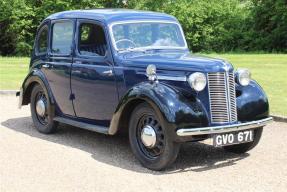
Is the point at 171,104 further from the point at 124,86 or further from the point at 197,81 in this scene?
the point at 124,86

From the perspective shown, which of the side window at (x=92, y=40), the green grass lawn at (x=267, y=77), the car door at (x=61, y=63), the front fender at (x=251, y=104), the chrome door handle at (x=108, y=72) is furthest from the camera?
the green grass lawn at (x=267, y=77)

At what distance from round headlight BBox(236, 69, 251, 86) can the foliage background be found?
88.3 feet

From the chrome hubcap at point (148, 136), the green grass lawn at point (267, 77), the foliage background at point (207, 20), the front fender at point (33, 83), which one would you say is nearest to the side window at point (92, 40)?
the front fender at point (33, 83)

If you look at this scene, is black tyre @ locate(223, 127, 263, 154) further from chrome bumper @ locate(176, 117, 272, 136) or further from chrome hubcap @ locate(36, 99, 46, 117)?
chrome hubcap @ locate(36, 99, 46, 117)

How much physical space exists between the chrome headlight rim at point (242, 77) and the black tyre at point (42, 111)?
3083 mm

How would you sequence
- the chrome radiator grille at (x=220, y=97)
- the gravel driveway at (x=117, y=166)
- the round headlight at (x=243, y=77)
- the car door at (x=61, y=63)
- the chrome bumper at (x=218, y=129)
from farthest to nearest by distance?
the car door at (x=61, y=63) < the round headlight at (x=243, y=77) < the chrome radiator grille at (x=220, y=97) < the chrome bumper at (x=218, y=129) < the gravel driveway at (x=117, y=166)

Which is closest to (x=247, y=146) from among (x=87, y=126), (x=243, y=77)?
(x=243, y=77)

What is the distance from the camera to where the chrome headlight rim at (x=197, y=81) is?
6559mm

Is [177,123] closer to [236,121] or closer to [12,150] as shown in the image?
[236,121]

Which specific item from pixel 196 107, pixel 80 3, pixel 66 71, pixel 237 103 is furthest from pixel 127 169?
pixel 80 3

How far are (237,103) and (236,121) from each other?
25cm

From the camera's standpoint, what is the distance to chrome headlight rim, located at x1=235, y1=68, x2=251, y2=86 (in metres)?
7.25

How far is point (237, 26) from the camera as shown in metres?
37.2

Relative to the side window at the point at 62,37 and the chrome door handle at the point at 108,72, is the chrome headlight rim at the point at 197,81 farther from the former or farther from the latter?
the side window at the point at 62,37
